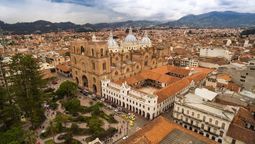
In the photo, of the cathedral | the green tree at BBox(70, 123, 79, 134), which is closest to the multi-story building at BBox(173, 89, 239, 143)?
the green tree at BBox(70, 123, 79, 134)

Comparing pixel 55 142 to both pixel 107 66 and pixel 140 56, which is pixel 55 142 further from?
pixel 140 56

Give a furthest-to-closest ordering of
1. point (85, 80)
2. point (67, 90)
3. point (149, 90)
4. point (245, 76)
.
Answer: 1. point (85, 80)
2. point (149, 90)
3. point (245, 76)
4. point (67, 90)

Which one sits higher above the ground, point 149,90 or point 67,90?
point 67,90

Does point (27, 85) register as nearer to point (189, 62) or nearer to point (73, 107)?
point (73, 107)

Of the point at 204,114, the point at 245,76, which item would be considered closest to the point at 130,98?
the point at 204,114

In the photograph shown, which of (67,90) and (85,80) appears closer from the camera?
(67,90)

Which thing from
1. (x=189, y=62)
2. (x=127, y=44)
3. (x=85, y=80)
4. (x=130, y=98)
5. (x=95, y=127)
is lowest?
(x=95, y=127)

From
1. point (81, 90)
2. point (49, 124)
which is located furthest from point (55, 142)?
point (81, 90)

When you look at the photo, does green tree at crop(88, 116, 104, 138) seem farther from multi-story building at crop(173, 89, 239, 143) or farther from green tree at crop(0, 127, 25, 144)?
multi-story building at crop(173, 89, 239, 143)
